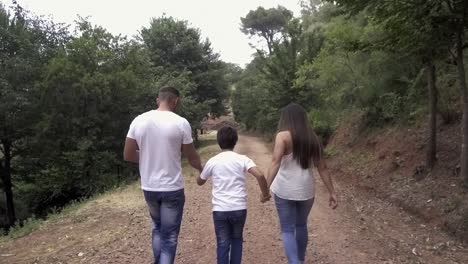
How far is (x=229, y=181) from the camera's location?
4.71 m

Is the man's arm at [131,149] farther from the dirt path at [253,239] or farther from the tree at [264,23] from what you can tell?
the tree at [264,23]

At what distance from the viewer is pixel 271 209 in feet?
31.7

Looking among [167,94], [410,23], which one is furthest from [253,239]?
[410,23]

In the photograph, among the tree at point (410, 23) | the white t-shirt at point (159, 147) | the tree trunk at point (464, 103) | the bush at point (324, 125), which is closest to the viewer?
the white t-shirt at point (159, 147)

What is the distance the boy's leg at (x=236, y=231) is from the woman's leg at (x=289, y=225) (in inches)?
18.9

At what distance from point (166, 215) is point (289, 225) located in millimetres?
1352

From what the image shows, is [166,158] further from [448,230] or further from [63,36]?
[63,36]

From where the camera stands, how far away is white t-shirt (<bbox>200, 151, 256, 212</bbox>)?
4.70 meters

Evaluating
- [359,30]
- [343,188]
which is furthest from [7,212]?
[359,30]

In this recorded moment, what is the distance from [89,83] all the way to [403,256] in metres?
17.7

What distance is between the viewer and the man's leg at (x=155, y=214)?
15.5ft

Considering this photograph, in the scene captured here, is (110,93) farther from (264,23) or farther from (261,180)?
(264,23)

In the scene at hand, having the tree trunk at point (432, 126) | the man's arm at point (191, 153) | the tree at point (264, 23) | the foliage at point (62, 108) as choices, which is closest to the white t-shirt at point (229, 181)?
the man's arm at point (191, 153)

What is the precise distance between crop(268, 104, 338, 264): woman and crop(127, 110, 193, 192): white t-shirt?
103 centimetres
